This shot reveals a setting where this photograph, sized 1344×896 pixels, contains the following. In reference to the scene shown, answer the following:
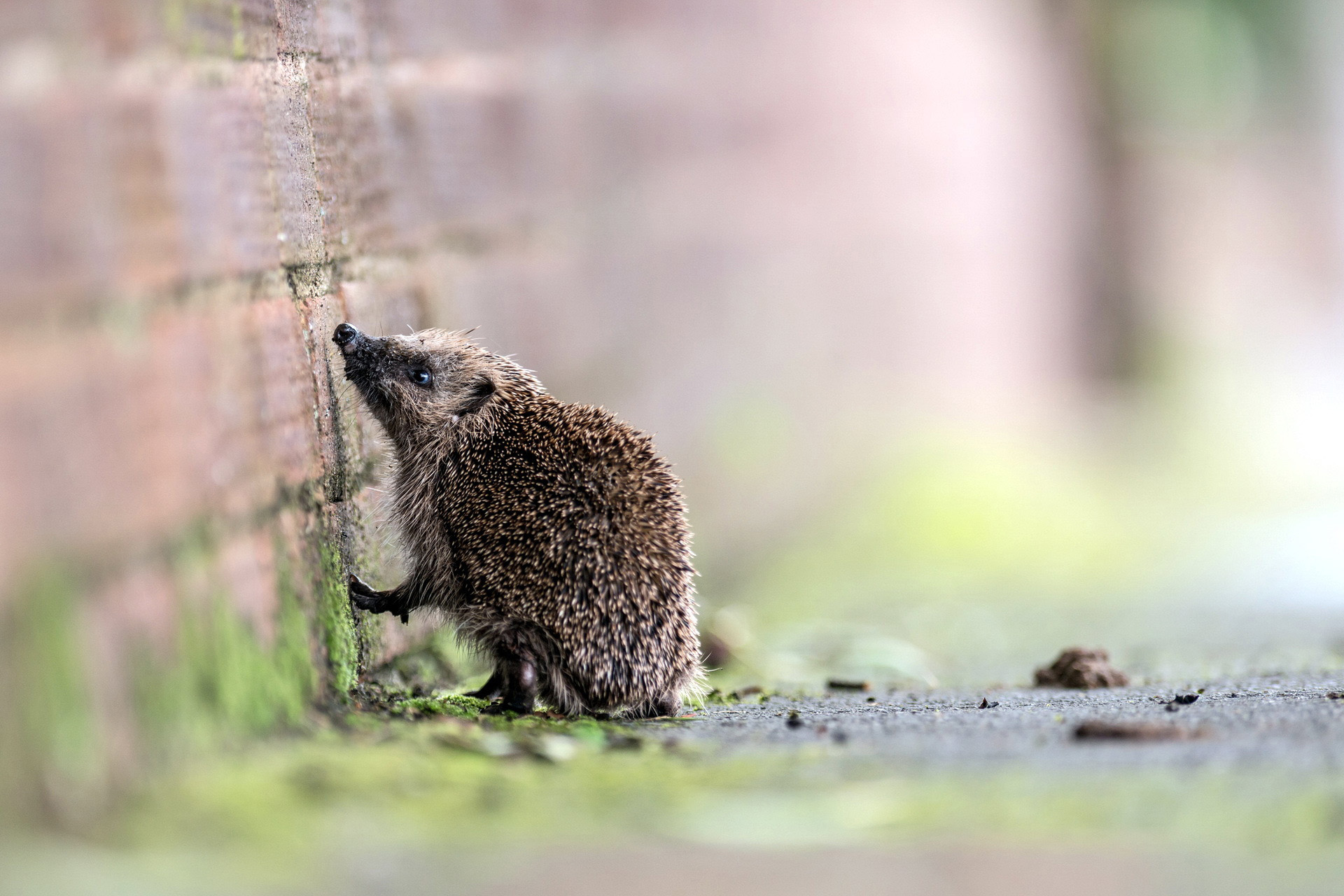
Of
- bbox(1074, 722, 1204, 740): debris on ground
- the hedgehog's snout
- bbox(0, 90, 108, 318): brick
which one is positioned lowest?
bbox(1074, 722, 1204, 740): debris on ground

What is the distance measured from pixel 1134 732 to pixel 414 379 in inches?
92.9

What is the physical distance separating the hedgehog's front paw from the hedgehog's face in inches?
22.5

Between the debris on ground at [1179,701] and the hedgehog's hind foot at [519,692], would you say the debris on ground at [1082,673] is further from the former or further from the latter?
the hedgehog's hind foot at [519,692]

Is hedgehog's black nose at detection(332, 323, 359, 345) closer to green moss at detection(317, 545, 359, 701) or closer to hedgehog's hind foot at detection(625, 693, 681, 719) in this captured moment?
green moss at detection(317, 545, 359, 701)

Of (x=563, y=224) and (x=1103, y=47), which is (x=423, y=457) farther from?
(x=1103, y=47)

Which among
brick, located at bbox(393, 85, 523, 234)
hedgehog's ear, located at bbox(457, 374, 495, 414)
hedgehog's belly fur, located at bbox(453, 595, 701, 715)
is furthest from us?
brick, located at bbox(393, 85, 523, 234)

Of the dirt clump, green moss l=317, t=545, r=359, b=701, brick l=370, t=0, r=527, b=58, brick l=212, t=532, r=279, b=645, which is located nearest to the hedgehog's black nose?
green moss l=317, t=545, r=359, b=701

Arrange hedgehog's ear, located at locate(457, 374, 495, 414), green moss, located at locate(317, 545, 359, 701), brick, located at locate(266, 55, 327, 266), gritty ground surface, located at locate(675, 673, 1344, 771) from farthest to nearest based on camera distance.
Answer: hedgehog's ear, located at locate(457, 374, 495, 414)
brick, located at locate(266, 55, 327, 266)
green moss, located at locate(317, 545, 359, 701)
gritty ground surface, located at locate(675, 673, 1344, 771)

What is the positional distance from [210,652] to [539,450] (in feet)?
4.33

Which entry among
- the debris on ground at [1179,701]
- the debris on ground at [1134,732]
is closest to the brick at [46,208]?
the debris on ground at [1134,732]

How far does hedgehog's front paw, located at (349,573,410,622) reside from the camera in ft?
13.7

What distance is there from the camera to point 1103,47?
24.8m

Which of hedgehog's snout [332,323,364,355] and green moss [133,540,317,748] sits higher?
hedgehog's snout [332,323,364,355]

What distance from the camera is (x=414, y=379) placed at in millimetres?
4574
